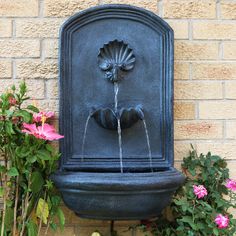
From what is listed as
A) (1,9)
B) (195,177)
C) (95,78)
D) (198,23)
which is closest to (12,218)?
(95,78)

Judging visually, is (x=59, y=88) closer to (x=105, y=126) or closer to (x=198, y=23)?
(x=105, y=126)

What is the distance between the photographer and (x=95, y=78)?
1.63m

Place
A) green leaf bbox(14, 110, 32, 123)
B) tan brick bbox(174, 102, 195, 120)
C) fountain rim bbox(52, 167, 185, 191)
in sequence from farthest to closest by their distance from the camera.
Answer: tan brick bbox(174, 102, 195, 120), green leaf bbox(14, 110, 32, 123), fountain rim bbox(52, 167, 185, 191)

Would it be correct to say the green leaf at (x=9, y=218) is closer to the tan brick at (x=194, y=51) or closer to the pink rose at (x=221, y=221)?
the pink rose at (x=221, y=221)

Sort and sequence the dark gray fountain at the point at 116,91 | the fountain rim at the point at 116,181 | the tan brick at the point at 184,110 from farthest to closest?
1. the tan brick at the point at 184,110
2. the dark gray fountain at the point at 116,91
3. the fountain rim at the point at 116,181

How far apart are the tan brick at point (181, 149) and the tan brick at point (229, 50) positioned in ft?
1.34

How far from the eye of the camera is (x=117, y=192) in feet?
4.27

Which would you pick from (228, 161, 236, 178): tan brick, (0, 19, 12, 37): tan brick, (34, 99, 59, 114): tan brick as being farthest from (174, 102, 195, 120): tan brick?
(0, 19, 12, 37): tan brick

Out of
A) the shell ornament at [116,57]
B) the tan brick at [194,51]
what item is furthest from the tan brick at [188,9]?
the shell ornament at [116,57]

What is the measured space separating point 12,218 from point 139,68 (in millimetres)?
746

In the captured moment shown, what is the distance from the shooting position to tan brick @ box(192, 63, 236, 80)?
1.71 metres

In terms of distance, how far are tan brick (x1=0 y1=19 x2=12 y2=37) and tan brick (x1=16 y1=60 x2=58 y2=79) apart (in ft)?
0.41

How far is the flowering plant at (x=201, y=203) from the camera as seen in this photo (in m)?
1.46

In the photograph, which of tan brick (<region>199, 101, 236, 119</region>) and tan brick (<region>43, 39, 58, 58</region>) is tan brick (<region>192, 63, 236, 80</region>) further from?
tan brick (<region>43, 39, 58, 58</region>)
